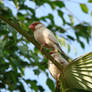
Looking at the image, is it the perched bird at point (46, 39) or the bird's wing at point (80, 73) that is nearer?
the bird's wing at point (80, 73)

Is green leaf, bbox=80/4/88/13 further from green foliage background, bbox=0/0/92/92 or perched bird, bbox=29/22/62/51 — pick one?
perched bird, bbox=29/22/62/51

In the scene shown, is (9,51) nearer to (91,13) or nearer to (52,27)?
(52,27)

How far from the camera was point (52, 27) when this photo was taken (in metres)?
2.65

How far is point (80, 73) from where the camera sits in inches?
41.6

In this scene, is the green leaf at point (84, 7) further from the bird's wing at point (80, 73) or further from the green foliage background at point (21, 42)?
the bird's wing at point (80, 73)

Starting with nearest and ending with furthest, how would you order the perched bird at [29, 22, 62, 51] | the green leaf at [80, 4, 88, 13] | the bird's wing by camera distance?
the bird's wing → the perched bird at [29, 22, 62, 51] → the green leaf at [80, 4, 88, 13]

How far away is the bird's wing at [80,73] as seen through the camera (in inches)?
39.3

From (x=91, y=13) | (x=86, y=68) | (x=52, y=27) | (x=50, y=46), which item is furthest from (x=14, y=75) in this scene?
(x=86, y=68)

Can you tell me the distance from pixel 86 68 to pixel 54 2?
4.42 ft

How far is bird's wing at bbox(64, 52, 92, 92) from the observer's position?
1.00m

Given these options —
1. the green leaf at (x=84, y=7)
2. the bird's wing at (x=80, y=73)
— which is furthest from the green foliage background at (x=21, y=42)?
the bird's wing at (x=80, y=73)

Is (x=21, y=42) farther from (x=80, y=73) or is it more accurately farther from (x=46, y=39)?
(x=80, y=73)

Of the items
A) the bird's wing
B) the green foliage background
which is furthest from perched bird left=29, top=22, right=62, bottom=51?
the bird's wing

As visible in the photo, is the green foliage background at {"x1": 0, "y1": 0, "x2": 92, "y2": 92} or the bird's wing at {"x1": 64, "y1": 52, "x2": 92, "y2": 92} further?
the green foliage background at {"x1": 0, "y1": 0, "x2": 92, "y2": 92}
